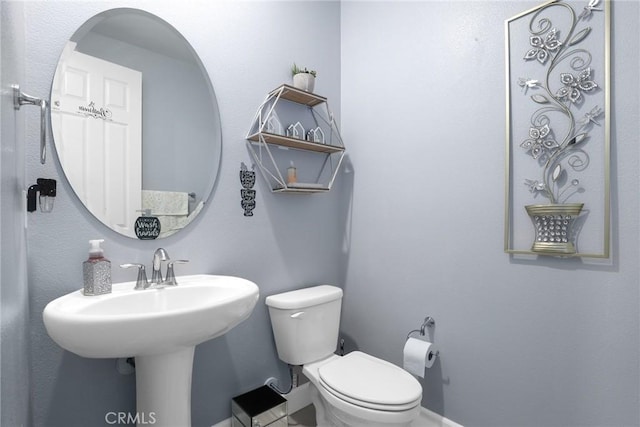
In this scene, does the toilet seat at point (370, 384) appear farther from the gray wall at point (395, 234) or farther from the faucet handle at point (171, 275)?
the faucet handle at point (171, 275)

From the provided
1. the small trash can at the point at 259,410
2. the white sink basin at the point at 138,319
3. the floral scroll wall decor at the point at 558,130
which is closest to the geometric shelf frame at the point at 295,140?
the white sink basin at the point at 138,319

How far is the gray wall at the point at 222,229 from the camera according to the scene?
1042 millimetres

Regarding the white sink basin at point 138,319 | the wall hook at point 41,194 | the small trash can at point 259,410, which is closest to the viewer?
the white sink basin at point 138,319

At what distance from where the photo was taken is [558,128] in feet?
3.96

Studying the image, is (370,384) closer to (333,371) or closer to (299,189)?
(333,371)

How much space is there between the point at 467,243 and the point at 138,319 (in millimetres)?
1316

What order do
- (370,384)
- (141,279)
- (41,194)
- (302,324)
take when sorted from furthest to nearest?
1. (302,324)
2. (370,384)
3. (141,279)
4. (41,194)

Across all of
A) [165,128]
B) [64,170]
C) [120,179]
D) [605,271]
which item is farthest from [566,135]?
[64,170]

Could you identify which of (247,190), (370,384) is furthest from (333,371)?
(247,190)

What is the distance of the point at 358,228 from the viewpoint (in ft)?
6.27

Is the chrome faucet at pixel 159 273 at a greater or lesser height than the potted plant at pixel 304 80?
lesser

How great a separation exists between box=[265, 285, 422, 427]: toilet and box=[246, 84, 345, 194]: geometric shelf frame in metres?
0.57

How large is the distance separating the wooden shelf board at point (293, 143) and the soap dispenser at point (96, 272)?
0.78 meters

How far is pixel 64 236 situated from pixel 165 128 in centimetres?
55
